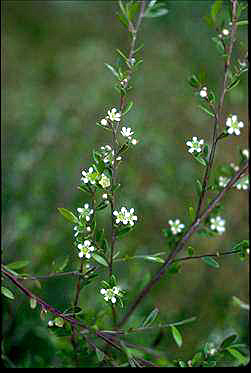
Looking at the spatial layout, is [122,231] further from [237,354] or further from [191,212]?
[237,354]

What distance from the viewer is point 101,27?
7.99 feet

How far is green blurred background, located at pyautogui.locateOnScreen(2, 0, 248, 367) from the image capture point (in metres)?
1.39

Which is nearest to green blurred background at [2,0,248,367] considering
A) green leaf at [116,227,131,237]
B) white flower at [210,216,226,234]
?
white flower at [210,216,226,234]

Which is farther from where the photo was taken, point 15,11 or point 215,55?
point 15,11

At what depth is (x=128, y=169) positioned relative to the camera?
153cm

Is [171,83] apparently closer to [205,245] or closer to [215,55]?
[215,55]

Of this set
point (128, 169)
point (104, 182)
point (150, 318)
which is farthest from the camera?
point (128, 169)

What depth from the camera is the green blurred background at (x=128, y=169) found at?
1393 millimetres

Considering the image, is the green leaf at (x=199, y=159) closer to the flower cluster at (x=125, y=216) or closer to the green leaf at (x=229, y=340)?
the flower cluster at (x=125, y=216)

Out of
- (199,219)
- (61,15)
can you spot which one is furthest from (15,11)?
(199,219)

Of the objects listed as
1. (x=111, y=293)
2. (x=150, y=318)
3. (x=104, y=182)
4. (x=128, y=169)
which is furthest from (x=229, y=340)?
(x=128, y=169)

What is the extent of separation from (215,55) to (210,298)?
78 cm

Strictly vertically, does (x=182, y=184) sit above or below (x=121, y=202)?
above

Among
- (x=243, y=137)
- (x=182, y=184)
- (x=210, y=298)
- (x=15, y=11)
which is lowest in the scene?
(x=210, y=298)
